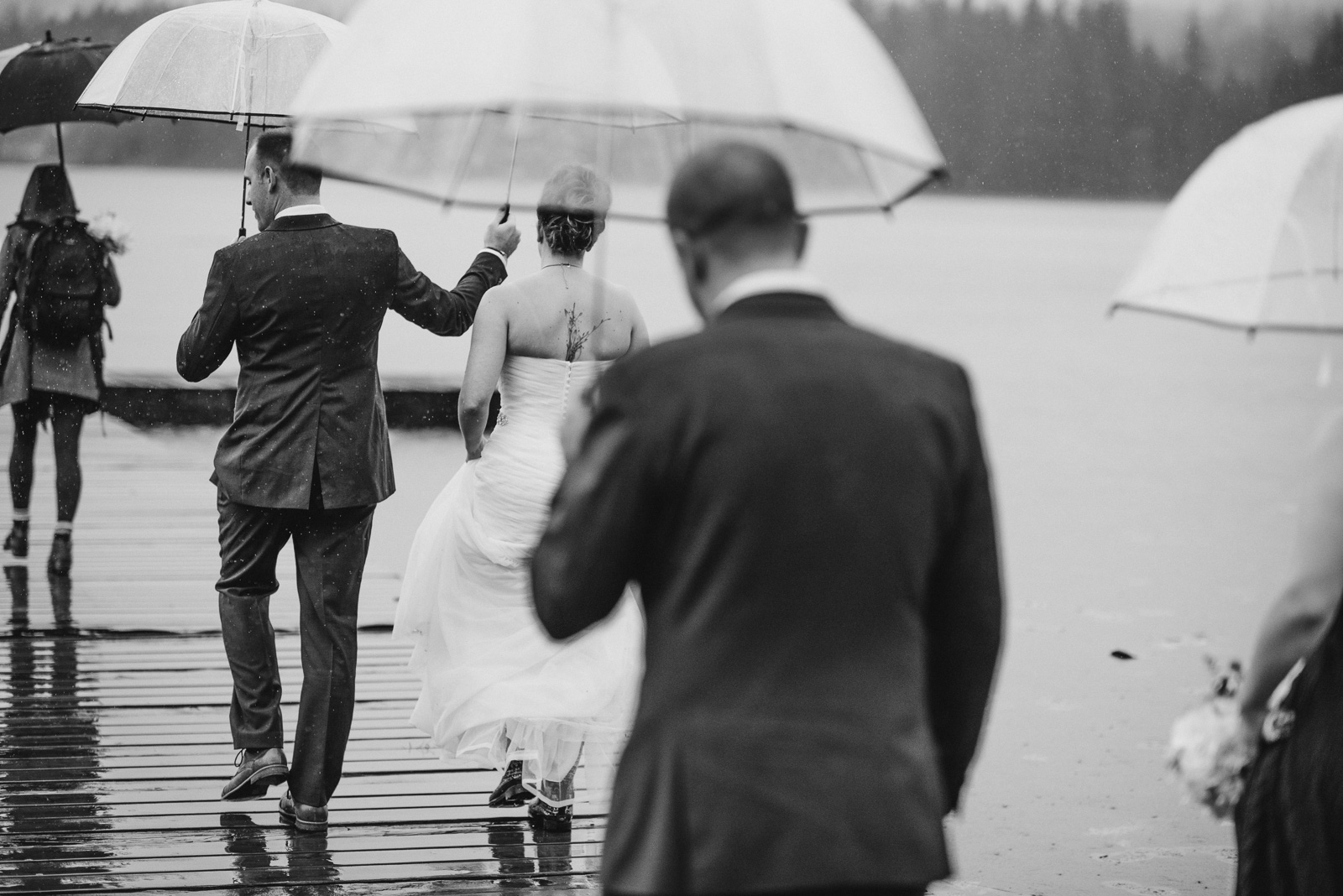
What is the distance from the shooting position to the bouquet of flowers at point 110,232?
716cm

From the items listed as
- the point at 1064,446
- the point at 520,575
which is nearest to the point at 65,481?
the point at 520,575

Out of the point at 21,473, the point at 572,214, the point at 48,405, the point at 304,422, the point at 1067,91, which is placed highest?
the point at 1067,91

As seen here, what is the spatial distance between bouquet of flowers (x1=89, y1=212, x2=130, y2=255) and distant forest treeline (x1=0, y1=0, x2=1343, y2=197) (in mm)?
36262

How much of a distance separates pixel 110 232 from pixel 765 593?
236 inches

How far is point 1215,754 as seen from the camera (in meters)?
2.33

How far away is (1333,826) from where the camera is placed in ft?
7.27

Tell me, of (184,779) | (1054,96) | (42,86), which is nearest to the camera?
(184,779)

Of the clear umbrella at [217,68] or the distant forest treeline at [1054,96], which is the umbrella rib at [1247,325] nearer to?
the clear umbrella at [217,68]

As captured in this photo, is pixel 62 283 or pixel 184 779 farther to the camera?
pixel 62 283

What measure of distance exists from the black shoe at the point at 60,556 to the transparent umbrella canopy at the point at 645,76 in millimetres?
5451

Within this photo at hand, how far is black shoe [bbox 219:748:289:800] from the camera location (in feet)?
14.2

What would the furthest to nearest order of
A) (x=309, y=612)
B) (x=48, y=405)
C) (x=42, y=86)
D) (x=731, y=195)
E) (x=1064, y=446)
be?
(x=1064, y=446) → (x=48, y=405) → (x=42, y=86) → (x=309, y=612) → (x=731, y=195)

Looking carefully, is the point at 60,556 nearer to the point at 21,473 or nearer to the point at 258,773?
the point at 21,473

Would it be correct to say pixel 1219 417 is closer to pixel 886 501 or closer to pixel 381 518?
A: pixel 381 518
